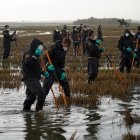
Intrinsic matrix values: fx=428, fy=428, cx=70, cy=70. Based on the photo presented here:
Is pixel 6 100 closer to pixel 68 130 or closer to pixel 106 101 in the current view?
pixel 106 101

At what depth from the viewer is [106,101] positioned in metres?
12.5

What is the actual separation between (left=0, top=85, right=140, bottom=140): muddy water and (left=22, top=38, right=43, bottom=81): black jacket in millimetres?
987

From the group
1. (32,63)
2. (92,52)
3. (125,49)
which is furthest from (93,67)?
(32,63)

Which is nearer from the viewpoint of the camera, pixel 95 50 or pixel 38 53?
pixel 38 53

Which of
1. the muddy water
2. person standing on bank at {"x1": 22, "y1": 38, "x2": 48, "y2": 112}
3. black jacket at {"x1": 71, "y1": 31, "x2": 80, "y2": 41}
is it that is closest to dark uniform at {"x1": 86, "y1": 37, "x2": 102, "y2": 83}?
the muddy water

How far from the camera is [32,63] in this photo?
34.7 ft

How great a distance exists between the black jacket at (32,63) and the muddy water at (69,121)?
3.24 ft

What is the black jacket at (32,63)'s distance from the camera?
10.5 meters

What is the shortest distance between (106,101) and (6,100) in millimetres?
3035

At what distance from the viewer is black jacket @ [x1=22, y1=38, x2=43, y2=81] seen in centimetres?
1054

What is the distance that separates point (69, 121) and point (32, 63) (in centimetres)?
175

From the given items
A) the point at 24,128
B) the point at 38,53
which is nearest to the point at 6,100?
the point at 38,53

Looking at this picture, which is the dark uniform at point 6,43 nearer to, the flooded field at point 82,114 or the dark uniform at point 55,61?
the flooded field at point 82,114

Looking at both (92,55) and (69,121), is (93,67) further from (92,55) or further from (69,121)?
(69,121)
